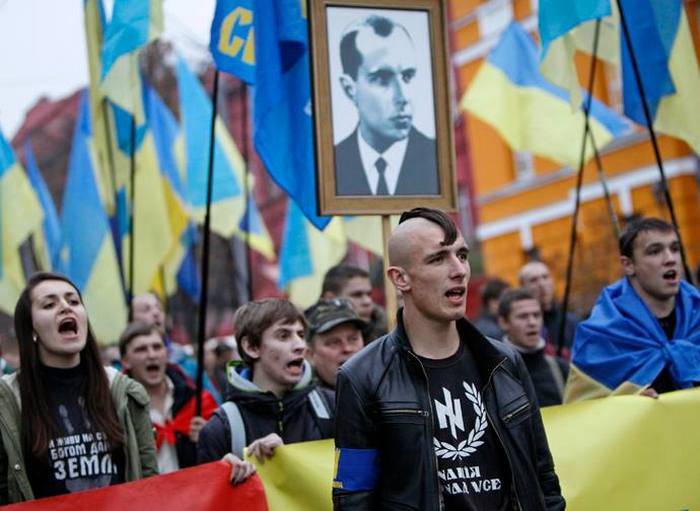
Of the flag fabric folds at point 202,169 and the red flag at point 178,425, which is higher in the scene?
the flag fabric folds at point 202,169

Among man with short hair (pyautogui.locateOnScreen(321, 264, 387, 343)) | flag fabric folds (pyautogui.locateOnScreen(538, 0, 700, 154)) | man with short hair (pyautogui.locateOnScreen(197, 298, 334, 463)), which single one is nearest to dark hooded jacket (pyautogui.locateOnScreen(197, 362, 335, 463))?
man with short hair (pyautogui.locateOnScreen(197, 298, 334, 463))

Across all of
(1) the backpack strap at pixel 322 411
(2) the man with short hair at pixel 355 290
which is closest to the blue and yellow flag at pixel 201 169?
(2) the man with short hair at pixel 355 290

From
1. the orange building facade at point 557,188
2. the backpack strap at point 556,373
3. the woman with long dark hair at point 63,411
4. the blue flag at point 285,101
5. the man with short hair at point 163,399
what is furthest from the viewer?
the orange building facade at point 557,188

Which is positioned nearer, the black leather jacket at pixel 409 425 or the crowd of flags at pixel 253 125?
the black leather jacket at pixel 409 425

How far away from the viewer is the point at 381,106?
230 inches

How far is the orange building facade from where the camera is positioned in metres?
21.2

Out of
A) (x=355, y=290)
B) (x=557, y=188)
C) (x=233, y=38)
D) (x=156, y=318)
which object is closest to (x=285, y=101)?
(x=233, y=38)

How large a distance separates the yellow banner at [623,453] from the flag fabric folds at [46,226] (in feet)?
31.4

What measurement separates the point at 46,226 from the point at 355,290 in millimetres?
9714

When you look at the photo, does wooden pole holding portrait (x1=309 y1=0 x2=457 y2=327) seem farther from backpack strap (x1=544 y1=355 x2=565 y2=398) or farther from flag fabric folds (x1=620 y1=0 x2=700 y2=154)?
flag fabric folds (x1=620 y1=0 x2=700 y2=154)

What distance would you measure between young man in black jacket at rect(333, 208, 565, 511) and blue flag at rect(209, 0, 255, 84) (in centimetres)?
320

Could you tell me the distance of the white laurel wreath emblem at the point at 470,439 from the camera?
362 cm

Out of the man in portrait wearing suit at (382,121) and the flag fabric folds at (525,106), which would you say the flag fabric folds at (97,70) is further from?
the man in portrait wearing suit at (382,121)

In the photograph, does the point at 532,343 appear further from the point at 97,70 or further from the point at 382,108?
the point at 97,70
